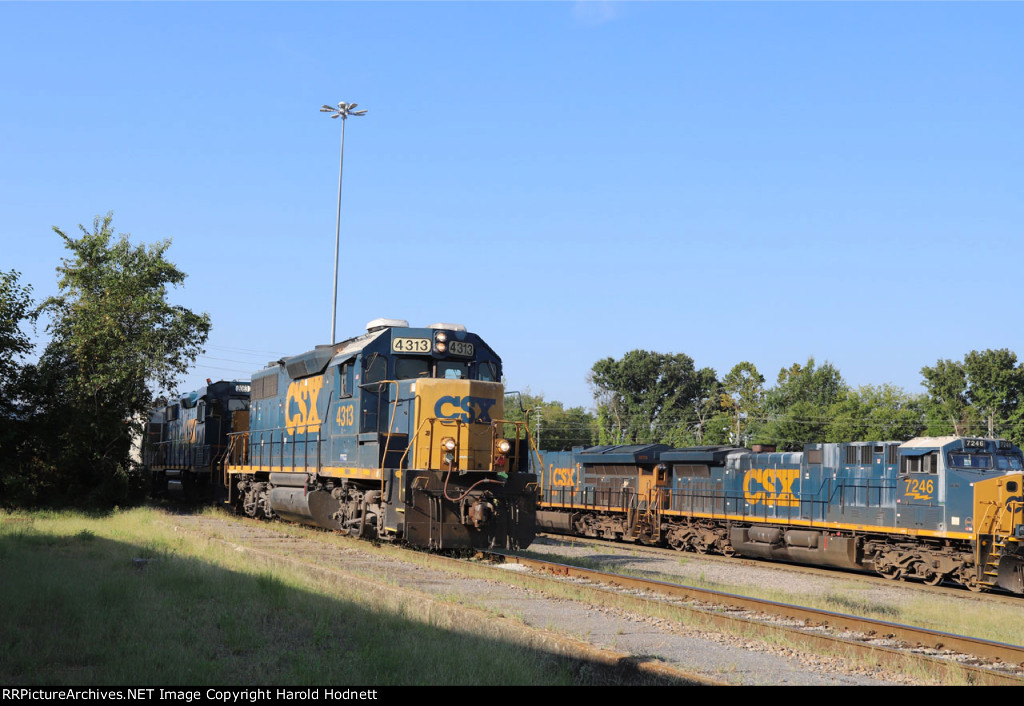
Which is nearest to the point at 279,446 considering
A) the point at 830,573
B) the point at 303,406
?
the point at 303,406

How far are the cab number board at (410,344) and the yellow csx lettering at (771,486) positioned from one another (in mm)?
10313

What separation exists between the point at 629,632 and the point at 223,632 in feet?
13.5

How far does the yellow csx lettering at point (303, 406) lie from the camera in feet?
61.4

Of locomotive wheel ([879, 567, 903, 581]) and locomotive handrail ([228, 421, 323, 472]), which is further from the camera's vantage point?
locomotive wheel ([879, 567, 903, 581])

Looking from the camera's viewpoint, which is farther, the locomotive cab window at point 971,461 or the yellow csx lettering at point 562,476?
the yellow csx lettering at point 562,476

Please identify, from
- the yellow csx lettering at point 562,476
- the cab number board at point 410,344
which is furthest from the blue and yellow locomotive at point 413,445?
the yellow csx lettering at point 562,476

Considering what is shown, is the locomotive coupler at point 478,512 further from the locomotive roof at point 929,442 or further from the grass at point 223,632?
the locomotive roof at point 929,442

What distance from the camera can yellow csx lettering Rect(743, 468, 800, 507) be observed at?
21359 mm

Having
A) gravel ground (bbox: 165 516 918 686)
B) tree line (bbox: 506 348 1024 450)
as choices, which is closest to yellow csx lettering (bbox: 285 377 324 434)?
gravel ground (bbox: 165 516 918 686)

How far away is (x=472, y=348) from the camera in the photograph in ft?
54.3

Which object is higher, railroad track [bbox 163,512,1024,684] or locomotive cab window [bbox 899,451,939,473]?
locomotive cab window [bbox 899,451,939,473]

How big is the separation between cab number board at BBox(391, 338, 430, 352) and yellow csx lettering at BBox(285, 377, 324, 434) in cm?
291

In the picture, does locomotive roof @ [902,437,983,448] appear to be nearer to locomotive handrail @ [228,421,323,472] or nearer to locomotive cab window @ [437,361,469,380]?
locomotive cab window @ [437,361,469,380]
